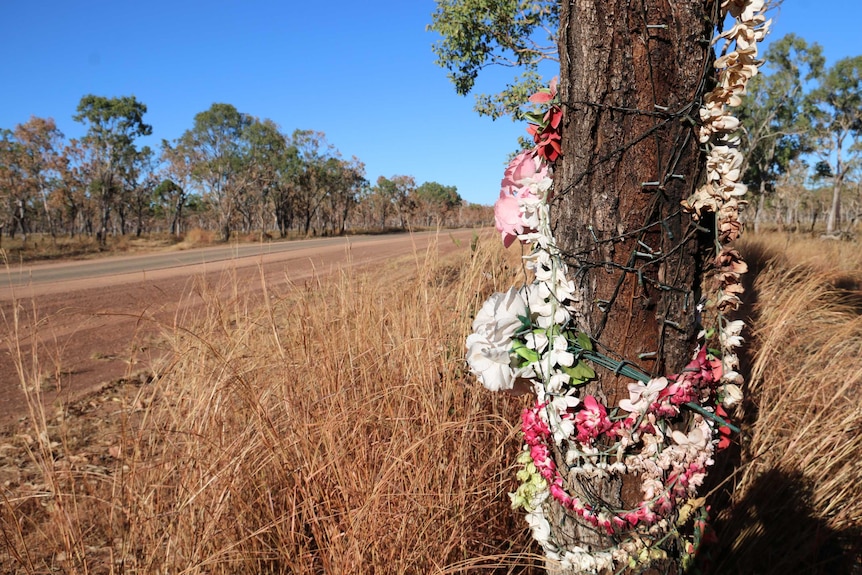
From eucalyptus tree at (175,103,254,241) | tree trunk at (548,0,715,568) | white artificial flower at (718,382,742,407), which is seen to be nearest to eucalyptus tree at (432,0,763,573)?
tree trunk at (548,0,715,568)

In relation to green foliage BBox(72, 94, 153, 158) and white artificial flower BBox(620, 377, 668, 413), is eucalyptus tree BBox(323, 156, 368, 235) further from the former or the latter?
white artificial flower BBox(620, 377, 668, 413)

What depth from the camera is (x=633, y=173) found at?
1.07m

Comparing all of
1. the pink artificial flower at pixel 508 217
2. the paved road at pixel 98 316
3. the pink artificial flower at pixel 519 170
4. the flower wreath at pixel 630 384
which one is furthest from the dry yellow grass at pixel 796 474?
the paved road at pixel 98 316

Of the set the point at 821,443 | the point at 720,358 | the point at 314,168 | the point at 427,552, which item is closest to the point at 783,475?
the point at 821,443

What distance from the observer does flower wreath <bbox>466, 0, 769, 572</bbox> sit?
104cm

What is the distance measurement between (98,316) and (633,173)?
2.75 metres

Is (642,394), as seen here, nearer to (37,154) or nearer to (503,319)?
(503,319)

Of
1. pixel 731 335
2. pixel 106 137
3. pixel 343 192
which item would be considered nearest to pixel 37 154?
pixel 106 137

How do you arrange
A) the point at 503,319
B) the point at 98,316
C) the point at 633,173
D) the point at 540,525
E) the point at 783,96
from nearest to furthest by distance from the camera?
the point at 633,173, the point at 503,319, the point at 540,525, the point at 98,316, the point at 783,96

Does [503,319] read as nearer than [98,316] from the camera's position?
Yes

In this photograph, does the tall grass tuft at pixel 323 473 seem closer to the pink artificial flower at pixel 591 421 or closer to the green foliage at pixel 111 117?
the pink artificial flower at pixel 591 421

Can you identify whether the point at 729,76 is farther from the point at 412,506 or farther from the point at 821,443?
the point at 821,443

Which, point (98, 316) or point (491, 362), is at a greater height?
point (491, 362)

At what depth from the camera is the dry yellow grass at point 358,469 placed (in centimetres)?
134
